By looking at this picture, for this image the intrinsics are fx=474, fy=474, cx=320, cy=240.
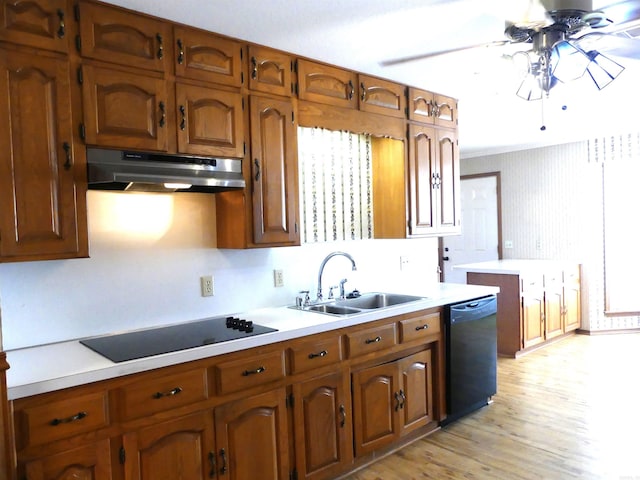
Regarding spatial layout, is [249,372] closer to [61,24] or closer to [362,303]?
[362,303]

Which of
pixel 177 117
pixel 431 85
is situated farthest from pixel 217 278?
pixel 431 85

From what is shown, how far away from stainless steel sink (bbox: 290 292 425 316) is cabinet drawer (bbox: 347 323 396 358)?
20 centimetres

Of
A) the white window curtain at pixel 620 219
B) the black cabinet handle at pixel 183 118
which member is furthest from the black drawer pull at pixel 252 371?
the white window curtain at pixel 620 219

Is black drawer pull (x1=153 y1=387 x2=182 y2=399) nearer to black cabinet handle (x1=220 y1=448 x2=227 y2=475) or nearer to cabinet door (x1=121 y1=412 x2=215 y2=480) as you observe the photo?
cabinet door (x1=121 y1=412 x2=215 y2=480)

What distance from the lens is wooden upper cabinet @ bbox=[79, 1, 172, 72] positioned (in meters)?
2.01

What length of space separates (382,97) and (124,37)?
169 cm

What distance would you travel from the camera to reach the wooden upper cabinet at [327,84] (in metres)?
2.77

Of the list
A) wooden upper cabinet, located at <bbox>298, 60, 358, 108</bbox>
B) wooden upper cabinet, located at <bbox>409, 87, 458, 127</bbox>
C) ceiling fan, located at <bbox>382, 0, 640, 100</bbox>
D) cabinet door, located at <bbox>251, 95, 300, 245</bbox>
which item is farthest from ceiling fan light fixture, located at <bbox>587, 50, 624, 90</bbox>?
cabinet door, located at <bbox>251, 95, 300, 245</bbox>

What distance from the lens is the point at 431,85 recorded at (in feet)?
11.1

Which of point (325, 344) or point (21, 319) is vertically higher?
point (21, 319)

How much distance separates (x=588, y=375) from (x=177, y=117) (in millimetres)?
4031

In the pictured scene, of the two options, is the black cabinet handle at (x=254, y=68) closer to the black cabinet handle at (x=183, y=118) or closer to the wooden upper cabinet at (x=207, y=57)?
the wooden upper cabinet at (x=207, y=57)

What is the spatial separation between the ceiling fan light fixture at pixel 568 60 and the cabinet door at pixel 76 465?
7.58 feet

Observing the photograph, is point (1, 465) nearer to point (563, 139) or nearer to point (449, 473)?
point (449, 473)
